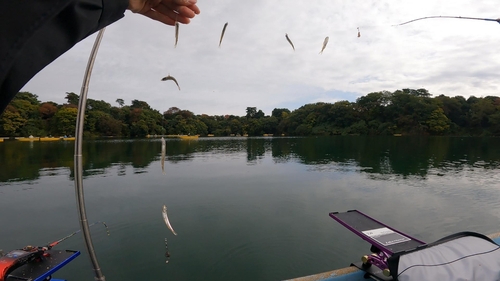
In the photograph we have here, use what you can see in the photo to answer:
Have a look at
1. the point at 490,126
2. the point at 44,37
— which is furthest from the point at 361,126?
the point at 44,37

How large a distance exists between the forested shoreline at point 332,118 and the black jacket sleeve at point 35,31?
41.0 m

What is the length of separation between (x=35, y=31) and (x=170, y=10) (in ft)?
2.19

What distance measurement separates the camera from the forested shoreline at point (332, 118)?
1896 inches

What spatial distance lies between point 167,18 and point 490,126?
2933 inches

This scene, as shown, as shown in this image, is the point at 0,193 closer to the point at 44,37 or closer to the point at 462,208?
the point at 44,37

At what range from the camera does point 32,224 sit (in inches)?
290

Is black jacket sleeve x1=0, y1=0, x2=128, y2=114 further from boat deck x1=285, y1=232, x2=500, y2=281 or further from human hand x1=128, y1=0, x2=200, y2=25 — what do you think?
boat deck x1=285, y1=232, x2=500, y2=281

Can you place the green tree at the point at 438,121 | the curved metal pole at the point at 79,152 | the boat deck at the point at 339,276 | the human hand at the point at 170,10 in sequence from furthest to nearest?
the green tree at the point at 438,121 < the boat deck at the point at 339,276 < the curved metal pole at the point at 79,152 < the human hand at the point at 170,10

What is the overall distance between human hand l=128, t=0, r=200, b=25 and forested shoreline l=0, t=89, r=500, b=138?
133 ft

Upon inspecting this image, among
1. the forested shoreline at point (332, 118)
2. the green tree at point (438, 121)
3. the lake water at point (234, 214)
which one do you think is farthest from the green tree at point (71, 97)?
the green tree at point (438, 121)

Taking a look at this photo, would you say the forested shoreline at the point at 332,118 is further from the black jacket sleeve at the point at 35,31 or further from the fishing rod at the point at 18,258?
the black jacket sleeve at the point at 35,31

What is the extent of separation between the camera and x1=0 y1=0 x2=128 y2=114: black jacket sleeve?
1.61 feet

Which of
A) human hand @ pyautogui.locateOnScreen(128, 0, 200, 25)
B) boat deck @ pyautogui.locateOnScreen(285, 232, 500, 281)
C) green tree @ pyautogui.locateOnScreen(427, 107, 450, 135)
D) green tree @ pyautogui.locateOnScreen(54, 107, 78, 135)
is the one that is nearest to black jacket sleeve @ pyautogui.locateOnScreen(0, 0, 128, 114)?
human hand @ pyautogui.locateOnScreen(128, 0, 200, 25)

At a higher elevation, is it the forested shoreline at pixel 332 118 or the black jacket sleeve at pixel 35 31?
the forested shoreline at pixel 332 118
